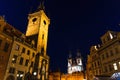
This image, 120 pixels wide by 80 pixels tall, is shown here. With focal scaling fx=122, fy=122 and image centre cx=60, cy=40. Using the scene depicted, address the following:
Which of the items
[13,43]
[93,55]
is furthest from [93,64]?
[13,43]

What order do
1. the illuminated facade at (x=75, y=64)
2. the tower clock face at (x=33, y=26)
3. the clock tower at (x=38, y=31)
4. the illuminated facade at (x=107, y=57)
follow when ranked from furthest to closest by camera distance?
1. the illuminated facade at (x=75, y=64)
2. the tower clock face at (x=33, y=26)
3. the clock tower at (x=38, y=31)
4. the illuminated facade at (x=107, y=57)

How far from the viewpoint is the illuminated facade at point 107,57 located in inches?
1294

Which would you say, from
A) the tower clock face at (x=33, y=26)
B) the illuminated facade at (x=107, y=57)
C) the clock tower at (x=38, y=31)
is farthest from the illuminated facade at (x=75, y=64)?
the tower clock face at (x=33, y=26)

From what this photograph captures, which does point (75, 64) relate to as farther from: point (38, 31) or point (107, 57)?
point (107, 57)

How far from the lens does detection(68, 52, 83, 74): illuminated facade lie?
459ft

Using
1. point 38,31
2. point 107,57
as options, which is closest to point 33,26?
point 38,31

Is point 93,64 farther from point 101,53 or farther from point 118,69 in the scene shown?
point 118,69

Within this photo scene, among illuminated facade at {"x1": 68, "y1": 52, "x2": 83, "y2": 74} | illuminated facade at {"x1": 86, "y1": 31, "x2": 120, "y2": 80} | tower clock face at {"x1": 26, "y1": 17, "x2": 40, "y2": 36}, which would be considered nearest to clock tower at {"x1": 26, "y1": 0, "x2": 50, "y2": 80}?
tower clock face at {"x1": 26, "y1": 17, "x2": 40, "y2": 36}

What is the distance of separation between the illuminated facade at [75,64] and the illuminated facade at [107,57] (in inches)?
3794

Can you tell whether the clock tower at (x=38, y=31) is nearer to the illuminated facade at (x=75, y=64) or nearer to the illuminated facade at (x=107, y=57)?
the illuminated facade at (x=107, y=57)

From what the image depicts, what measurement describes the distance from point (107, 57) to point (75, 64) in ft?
370

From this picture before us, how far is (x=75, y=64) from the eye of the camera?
146625 millimetres

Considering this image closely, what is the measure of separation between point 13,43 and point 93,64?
28.3 m

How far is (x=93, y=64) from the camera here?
44344 millimetres
